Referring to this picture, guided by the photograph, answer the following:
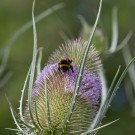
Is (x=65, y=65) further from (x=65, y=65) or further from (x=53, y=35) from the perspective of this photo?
(x=53, y=35)

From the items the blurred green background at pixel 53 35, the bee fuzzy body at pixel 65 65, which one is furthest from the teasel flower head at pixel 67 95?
the blurred green background at pixel 53 35

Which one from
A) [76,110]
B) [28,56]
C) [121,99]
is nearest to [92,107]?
[76,110]

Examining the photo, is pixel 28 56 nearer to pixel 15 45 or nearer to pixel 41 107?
pixel 15 45

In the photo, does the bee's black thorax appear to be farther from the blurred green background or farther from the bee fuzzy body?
the blurred green background

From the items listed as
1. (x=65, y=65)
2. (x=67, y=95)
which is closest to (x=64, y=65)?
(x=65, y=65)

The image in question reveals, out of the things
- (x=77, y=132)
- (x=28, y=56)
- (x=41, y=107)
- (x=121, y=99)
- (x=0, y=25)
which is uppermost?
(x=0, y=25)

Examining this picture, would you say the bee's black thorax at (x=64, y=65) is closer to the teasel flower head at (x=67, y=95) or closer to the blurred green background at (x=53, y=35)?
the teasel flower head at (x=67, y=95)

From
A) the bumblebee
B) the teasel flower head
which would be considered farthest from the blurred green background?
the bumblebee
